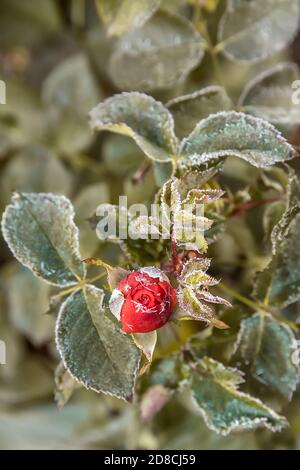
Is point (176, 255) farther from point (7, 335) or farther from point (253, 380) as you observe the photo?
point (7, 335)

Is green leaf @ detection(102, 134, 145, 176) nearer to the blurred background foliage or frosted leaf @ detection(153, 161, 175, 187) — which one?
the blurred background foliage

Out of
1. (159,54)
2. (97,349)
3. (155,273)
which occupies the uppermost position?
(159,54)

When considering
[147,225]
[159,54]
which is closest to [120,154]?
[159,54]

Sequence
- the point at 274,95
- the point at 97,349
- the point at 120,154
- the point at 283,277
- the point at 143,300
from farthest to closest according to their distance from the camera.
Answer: the point at 120,154, the point at 274,95, the point at 283,277, the point at 97,349, the point at 143,300

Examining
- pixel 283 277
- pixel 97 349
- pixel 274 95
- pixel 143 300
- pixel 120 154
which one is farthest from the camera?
pixel 120 154

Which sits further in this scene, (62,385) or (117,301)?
(62,385)

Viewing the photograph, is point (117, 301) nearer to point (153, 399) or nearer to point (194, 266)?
point (194, 266)
